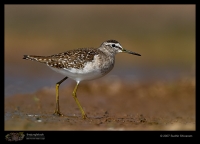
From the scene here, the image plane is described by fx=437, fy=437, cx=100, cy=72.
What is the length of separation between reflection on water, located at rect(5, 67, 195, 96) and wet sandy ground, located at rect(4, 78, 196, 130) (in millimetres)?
800

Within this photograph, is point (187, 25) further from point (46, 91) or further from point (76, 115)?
point (76, 115)

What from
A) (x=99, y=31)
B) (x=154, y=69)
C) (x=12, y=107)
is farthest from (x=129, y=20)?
(x=12, y=107)

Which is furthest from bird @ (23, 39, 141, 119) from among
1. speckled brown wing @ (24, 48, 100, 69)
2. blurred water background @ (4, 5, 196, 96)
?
blurred water background @ (4, 5, 196, 96)

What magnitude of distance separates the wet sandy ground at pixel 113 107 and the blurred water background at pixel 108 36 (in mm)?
1230

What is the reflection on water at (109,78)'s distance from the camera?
18698 millimetres

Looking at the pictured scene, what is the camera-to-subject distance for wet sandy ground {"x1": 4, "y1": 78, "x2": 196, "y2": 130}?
1272cm

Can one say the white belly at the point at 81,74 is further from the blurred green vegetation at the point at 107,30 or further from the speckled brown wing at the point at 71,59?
the blurred green vegetation at the point at 107,30

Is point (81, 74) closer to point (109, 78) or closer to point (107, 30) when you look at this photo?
point (109, 78)

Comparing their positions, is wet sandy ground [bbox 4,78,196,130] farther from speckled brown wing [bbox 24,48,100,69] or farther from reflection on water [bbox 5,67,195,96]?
speckled brown wing [bbox 24,48,100,69]

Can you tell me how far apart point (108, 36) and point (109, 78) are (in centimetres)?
938

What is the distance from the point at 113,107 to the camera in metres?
17.0
